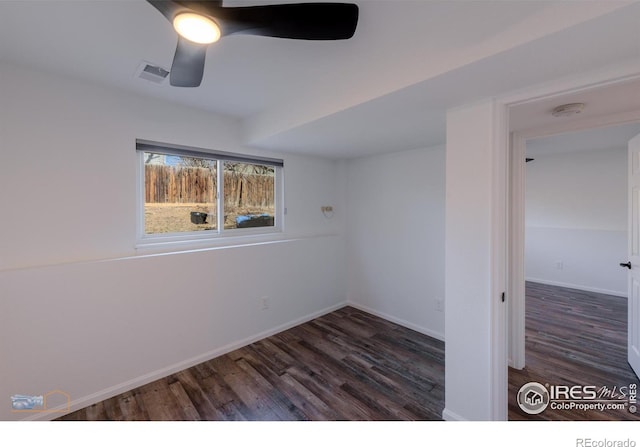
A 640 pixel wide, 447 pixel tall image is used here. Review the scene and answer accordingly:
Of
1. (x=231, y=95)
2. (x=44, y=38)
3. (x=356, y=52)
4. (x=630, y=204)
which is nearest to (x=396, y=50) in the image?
(x=356, y=52)

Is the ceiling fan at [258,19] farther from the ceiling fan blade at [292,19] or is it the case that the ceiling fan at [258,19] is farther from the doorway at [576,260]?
the doorway at [576,260]

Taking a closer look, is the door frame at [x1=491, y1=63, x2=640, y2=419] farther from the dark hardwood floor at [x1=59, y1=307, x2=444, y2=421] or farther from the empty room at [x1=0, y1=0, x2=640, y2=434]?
the dark hardwood floor at [x1=59, y1=307, x2=444, y2=421]

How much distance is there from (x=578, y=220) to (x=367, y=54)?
5102mm

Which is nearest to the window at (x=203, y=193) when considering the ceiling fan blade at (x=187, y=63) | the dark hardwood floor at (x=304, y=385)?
the ceiling fan blade at (x=187, y=63)

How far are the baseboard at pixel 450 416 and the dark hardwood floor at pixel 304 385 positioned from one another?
4 cm

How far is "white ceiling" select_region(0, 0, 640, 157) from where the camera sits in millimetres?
1053

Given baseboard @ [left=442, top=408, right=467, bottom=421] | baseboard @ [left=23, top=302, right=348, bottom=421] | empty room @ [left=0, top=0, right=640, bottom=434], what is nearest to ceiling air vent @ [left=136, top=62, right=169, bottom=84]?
empty room @ [left=0, top=0, right=640, bottom=434]

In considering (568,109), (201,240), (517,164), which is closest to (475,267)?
(568,109)

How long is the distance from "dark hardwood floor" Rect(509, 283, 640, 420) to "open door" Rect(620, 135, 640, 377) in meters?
0.22

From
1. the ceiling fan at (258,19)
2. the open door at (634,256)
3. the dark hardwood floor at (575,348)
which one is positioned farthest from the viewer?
the open door at (634,256)

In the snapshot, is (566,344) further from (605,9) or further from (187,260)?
(187,260)

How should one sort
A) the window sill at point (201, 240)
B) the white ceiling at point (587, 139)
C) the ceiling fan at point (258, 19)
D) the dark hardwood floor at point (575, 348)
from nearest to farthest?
the ceiling fan at point (258, 19) < the dark hardwood floor at point (575, 348) < the window sill at point (201, 240) < the white ceiling at point (587, 139)

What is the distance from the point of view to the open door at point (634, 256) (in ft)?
6.90

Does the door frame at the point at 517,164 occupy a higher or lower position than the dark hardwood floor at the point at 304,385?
higher
